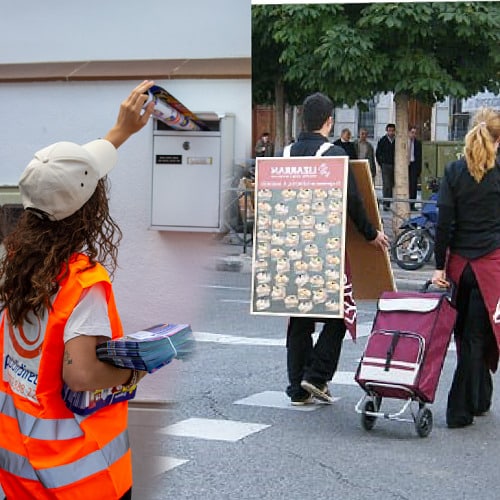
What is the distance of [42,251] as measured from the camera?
5.98 feet

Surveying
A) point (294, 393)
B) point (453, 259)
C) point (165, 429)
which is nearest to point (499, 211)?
point (453, 259)

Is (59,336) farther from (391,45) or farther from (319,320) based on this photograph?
(319,320)

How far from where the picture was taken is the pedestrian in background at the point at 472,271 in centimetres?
326

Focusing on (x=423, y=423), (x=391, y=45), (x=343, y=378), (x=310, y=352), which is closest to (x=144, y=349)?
(x=391, y=45)

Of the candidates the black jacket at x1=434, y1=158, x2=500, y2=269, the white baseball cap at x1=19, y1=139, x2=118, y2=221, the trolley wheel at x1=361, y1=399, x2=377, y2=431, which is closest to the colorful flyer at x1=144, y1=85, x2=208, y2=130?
the white baseball cap at x1=19, y1=139, x2=118, y2=221

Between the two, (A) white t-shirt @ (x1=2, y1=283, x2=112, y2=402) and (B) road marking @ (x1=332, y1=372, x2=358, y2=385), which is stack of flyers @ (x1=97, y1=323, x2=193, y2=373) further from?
(B) road marking @ (x1=332, y1=372, x2=358, y2=385)

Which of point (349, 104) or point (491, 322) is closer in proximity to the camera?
point (349, 104)

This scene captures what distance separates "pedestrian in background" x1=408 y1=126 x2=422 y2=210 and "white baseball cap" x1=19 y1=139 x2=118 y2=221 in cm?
93

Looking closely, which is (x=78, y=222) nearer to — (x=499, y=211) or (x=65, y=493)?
(x=65, y=493)

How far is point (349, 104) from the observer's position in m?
2.64

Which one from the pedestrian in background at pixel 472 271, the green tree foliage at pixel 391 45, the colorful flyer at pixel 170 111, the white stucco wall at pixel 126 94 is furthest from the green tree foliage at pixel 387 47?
the pedestrian in background at pixel 472 271

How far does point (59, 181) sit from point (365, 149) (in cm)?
99

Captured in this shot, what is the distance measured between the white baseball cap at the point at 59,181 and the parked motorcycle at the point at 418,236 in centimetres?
108

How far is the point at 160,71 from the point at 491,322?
1.72m
